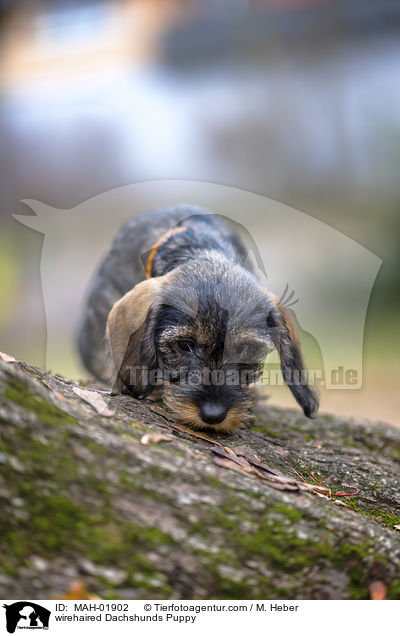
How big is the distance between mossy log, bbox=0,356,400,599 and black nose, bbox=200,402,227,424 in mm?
700

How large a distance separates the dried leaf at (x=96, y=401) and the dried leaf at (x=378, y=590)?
1392mm

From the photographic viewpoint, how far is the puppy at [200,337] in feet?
12.2

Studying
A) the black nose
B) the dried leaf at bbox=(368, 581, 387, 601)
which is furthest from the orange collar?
the dried leaf at bbox=(368, 581, 387, 601)

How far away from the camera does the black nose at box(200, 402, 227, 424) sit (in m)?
3.55

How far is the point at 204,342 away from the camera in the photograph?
3730mm

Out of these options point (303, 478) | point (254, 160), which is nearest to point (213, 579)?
point (303, 478)

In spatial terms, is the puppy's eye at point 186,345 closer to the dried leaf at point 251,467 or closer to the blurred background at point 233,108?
the dried leaf at point 251,467

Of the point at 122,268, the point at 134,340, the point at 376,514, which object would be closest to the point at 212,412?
the point at 134,340

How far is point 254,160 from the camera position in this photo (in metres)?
10.2

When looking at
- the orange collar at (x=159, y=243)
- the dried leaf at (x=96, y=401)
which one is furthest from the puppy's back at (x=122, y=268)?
the dried leaf at (x=96, y=401)

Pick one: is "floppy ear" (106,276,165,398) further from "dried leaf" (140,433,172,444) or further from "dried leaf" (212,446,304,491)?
"dried leaf" (140,433,172,444)

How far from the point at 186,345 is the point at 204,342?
0.47ft

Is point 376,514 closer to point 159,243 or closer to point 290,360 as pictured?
point 290,360
